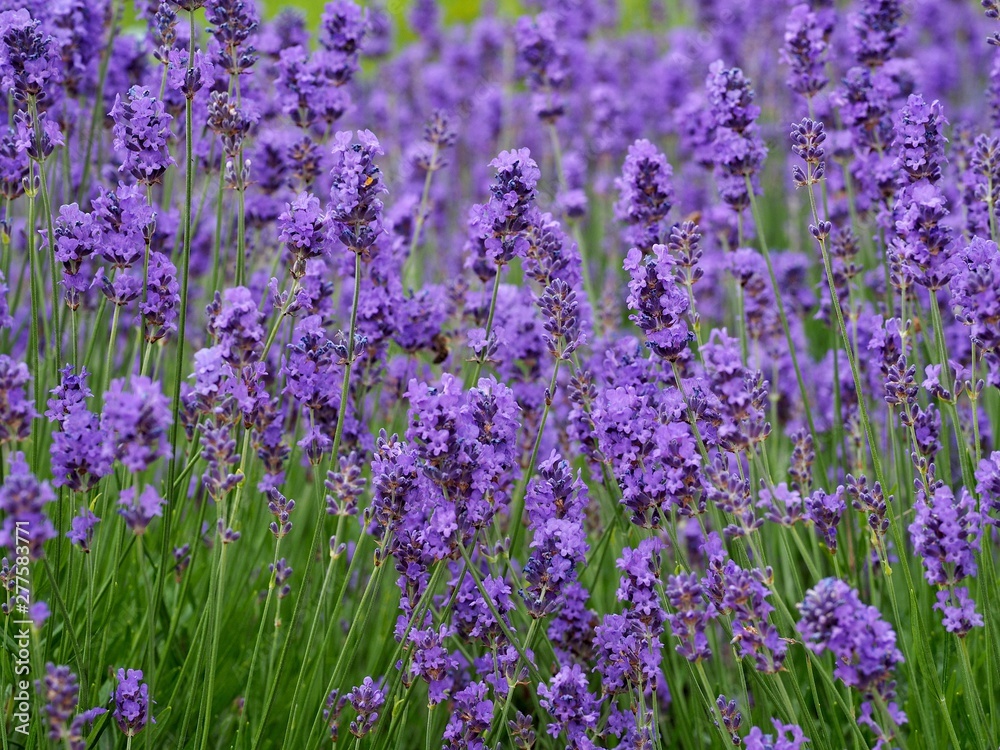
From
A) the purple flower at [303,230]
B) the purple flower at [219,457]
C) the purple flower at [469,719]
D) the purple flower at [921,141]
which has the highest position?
the purple flower at [921,141]

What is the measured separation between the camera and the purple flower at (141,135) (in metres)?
2.18

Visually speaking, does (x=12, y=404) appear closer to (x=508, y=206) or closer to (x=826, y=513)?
(x=508, y=206)

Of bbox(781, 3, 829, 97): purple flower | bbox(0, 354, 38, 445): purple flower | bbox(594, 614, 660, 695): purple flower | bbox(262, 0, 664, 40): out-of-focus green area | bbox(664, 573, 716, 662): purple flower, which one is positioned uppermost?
bbox(262, 0, 664, 40): out-of-focus green area

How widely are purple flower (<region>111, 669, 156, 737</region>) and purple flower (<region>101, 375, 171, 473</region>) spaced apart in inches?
24.3

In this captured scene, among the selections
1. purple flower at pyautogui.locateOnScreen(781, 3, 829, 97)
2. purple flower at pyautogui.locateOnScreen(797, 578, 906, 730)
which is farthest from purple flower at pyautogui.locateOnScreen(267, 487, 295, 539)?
purple flower at pyautogui.locateOnScreen(781, 3, 829, 97)

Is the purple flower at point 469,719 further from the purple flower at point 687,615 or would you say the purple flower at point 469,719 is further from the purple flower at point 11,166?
the purple flower at point 11,166

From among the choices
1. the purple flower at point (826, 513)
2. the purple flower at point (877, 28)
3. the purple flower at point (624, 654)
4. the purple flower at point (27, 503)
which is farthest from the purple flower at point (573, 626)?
the purple flower at point (877, 28)

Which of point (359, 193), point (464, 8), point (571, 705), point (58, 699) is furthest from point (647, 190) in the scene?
point (464, 8)

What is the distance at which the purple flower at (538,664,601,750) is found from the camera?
2.04 m

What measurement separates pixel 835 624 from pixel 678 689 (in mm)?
922

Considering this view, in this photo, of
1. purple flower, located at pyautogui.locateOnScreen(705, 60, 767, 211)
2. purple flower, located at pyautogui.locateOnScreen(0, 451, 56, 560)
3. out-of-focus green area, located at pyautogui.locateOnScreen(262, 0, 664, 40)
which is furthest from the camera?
out-of-focus green area, located at pyautogui.locateOnScreen(262, 0, 664, 40)

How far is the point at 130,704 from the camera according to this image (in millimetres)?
2006

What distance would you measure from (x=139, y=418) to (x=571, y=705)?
1.06 m

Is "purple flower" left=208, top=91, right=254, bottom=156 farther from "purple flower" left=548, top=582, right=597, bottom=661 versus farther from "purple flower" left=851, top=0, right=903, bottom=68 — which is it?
"purple flower" left=851, top=0, right=903, bottom=68
